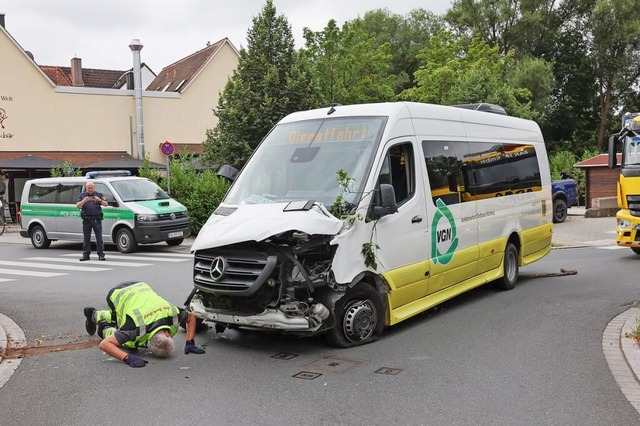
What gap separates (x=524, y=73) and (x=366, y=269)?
42.1m

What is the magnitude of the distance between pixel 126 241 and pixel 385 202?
12209 millimetres

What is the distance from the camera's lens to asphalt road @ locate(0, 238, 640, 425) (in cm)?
500

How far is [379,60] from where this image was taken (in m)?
31.3

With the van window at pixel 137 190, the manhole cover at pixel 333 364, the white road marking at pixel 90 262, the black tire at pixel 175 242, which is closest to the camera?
the manhole cover at pixel 333 364

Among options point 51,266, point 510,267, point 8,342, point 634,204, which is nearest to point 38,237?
point 51,266

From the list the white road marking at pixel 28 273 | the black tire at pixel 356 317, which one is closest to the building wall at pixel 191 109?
the white road marking at pixel 28 273

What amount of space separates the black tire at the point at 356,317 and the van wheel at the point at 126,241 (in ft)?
38.1

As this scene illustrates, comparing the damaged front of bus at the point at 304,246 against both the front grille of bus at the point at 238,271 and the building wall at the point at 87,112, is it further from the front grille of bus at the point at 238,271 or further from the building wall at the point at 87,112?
the building wall at the point at 87,112

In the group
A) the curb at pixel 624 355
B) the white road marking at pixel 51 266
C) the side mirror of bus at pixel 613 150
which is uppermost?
the side mirror of bus at pixel 613 150

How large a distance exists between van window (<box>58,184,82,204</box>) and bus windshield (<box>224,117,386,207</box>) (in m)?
11.9

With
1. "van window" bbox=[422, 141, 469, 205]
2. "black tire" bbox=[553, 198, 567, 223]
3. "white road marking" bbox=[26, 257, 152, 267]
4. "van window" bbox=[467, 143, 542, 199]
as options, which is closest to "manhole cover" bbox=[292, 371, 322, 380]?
"van window" bbox=[422, 141, 469, 205]

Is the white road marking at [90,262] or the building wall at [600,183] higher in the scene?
the building wall at [600,183]

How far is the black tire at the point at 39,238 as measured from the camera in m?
19.2

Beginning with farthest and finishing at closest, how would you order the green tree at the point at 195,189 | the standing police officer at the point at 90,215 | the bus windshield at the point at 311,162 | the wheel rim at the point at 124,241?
the green tree at the point at 195,189, the wheel rim at the point at 124,241, the standing police officer at the point at 90,215, the bus windshield at the point at 311,162
